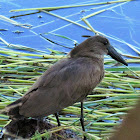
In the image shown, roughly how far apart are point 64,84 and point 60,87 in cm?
4

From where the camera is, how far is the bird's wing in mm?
2189

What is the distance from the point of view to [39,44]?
4.31 metres

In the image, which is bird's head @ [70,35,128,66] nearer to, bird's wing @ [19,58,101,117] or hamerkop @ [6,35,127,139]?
hamerkop @ [6,35,127,139]

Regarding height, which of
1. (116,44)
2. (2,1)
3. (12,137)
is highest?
(2,1)

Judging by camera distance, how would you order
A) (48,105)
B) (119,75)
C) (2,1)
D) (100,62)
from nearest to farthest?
(48,105) < (100,62) < (119,75) < (2,1)

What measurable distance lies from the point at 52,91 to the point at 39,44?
6.98 feet

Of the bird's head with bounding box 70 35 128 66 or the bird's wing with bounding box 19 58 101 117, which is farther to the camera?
the bird's head with bounding box 70 35 128 66

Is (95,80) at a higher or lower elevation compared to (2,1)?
lower

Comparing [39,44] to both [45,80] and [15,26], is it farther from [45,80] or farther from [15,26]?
[45,80]

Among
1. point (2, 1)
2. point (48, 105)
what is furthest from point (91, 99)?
point (2, 1)

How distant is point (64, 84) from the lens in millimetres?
2318

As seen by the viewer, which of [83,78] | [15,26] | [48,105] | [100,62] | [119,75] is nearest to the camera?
[48,105]

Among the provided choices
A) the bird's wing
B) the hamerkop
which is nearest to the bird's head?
the hamerkop

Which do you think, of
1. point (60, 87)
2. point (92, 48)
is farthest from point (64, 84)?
point (92, 48)
